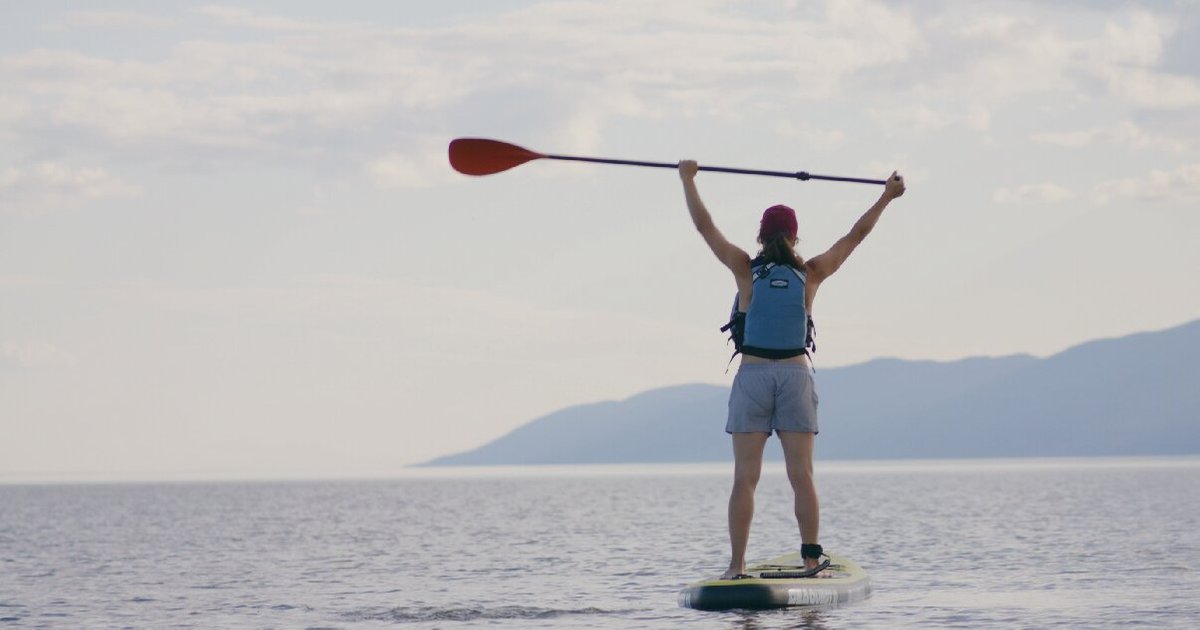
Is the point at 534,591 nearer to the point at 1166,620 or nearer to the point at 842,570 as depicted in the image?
the point at 842,570

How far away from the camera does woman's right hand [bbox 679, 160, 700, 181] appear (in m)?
15.9

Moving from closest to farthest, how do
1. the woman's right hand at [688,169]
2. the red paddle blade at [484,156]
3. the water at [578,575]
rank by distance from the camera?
the woman's right hand at [688,169] < the water at [578,575] < the red paddle blade at [484,156]

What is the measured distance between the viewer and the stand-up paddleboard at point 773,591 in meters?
16.0

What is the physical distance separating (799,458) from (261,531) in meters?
37.1

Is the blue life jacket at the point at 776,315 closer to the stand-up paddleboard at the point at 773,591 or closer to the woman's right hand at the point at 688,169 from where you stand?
the woman's right hand at the point at 688,169

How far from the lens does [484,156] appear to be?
59.6ft

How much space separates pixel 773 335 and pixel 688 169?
164 cm

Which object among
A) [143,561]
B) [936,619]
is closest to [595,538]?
[143,561]

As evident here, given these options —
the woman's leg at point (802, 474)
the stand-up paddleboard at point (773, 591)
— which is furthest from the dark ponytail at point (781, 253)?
the stand-up paddleboard at point (773, 591)

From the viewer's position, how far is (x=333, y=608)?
19.8 meters

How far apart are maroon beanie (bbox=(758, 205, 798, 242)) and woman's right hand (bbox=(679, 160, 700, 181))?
0.83 metres

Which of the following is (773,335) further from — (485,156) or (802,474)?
(485,156)

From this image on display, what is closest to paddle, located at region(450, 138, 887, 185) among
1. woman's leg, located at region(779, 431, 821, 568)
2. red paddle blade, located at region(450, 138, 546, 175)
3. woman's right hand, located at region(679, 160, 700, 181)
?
red paddle blade, located at region(450, 138, 546, 175)

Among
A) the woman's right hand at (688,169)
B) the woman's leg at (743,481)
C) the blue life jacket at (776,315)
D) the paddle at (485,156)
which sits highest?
the paddle at (485,156)
